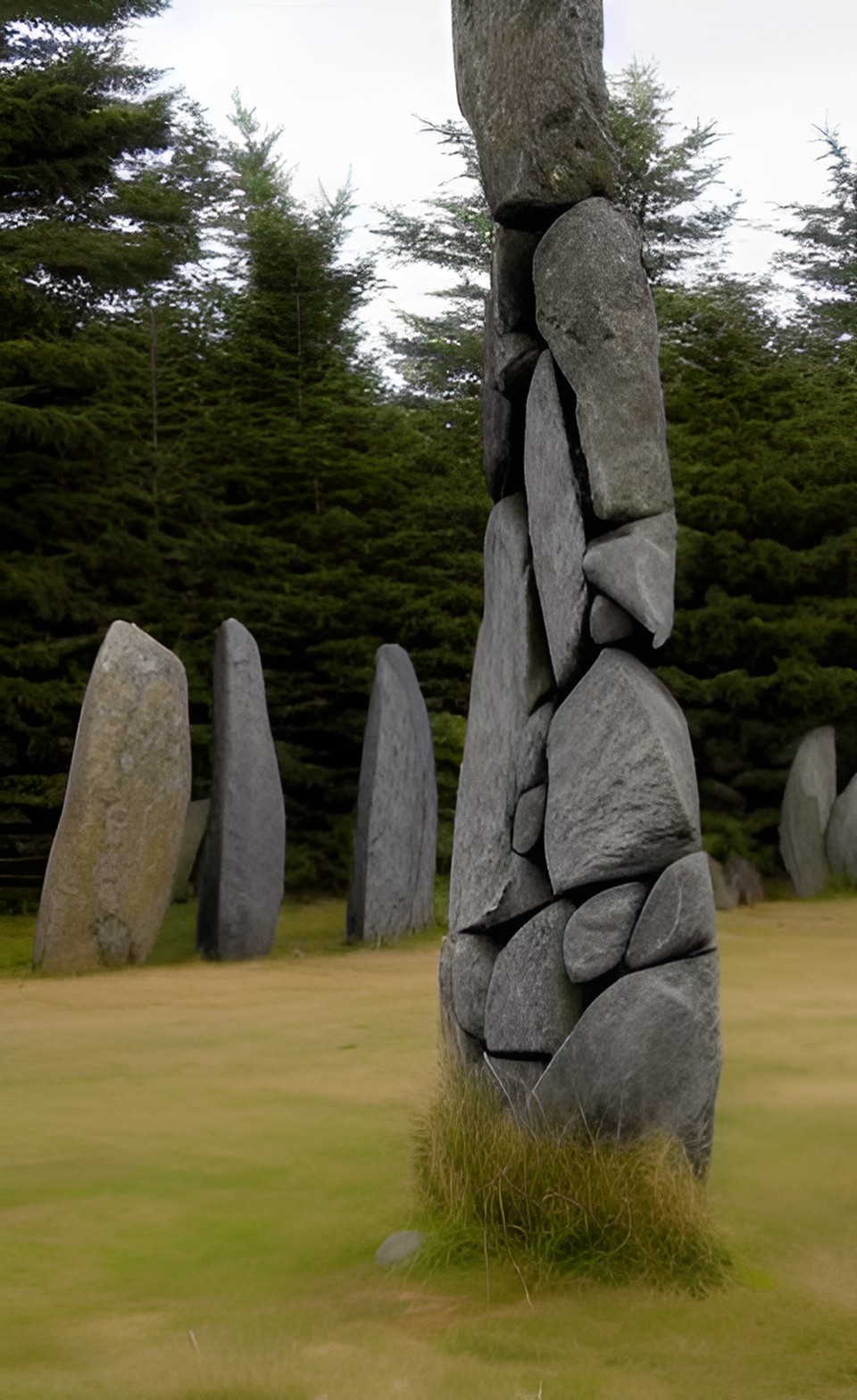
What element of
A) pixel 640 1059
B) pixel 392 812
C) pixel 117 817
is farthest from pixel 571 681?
pixel 392 812

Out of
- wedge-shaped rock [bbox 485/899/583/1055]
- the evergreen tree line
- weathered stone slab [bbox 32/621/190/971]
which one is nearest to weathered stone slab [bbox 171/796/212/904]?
the evergreen tree line

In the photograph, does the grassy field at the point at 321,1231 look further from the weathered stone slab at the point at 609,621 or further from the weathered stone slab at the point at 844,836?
the weathered stone slab at the point at 844,836

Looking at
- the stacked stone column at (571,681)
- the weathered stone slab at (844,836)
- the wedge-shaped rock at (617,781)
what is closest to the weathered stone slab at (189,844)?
the weathered stone slab at (844,836)

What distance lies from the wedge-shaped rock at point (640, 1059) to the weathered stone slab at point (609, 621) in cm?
84

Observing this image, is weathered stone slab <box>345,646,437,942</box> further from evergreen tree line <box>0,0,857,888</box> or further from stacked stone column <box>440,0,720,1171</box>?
stacked stone column <box>440,0,720,1171</box>

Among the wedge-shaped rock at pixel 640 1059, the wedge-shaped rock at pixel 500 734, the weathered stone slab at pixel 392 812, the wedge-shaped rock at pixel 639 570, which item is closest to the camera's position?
the wedge-shaped rock at pixel 640 1059

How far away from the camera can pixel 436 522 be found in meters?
12.9

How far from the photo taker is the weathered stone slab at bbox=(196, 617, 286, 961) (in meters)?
8.33

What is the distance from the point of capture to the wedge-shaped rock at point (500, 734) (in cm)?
386

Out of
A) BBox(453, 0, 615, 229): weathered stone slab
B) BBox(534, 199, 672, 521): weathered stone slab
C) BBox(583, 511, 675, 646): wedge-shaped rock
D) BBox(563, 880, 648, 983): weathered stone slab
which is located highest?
BBox(453, 0, 615, 229): weathered stone slab

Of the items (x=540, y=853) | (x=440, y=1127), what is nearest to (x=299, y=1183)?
(x=440, y=1127)

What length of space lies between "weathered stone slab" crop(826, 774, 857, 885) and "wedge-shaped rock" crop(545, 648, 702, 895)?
8.00 meters

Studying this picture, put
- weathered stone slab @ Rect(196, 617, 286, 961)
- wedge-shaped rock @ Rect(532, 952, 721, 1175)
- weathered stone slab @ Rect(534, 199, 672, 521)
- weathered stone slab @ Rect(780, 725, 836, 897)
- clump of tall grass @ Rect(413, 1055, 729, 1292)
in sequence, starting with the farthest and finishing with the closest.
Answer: weathered stone slab @ Rect(780, 725, 836, 897) < weathered stone slab @ Rect(196, 617, 286, 961) < weathered stone slab @ Rect(534, 199, 672, 521) < wedge-shaped rock @ Rect(532, 952, 721, 1175) < clump of tall grass @ Rect(413, 1055, 729, 1292)

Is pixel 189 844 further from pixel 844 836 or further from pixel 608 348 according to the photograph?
pixel 608 348
